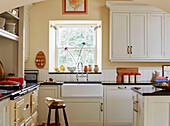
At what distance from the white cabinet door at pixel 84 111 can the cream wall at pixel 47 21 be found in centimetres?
105

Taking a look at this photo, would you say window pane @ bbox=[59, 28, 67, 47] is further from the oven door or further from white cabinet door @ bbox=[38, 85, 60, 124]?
the oven door

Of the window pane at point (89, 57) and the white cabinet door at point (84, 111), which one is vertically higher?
the window pane at point (89, 57)

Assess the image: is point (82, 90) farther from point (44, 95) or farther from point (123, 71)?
point (123, 71)

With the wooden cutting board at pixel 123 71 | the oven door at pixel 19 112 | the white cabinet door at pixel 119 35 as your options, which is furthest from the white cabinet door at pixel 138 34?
the oven door at pixel 19 112

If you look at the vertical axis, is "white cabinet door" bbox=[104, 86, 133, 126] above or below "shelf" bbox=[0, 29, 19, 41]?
below

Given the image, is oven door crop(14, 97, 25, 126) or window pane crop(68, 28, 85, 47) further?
window pane crop(68, 28, 85, 47)

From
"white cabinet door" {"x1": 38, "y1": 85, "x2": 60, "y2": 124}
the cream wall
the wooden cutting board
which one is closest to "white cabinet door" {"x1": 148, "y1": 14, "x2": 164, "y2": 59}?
the wooden cutting board

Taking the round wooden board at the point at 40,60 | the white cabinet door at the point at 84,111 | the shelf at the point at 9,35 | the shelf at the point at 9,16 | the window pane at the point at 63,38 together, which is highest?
the shelf at the point at 9,16

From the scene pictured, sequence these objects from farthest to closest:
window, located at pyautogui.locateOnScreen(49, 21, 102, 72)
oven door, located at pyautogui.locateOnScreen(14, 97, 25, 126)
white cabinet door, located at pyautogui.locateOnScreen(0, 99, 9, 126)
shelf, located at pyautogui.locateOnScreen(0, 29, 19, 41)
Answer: window, located at pyautogui.locateOnScreen(49, 21, 102, 72), shelf, located at pyautogui.locateOnScreen(0, 29, 19, 41), oven door, located at pyautogui.locateOnScreen(14, 97, 25, 126), white cabinet door, located at pyautogui.locateOnScreen(0, 99, 9, 126)

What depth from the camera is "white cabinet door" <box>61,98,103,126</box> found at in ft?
16.9

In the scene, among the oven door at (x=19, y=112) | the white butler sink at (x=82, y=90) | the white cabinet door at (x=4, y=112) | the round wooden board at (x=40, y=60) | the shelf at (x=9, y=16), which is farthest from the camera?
the round wooden board at (x=40, y=60)

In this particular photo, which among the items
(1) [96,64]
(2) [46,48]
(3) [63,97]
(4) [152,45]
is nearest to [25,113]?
(3) [63,97]

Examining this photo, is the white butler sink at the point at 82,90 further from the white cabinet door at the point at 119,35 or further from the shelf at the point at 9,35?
the shelf at the point at 9,35

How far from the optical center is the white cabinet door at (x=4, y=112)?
9.30 ft
